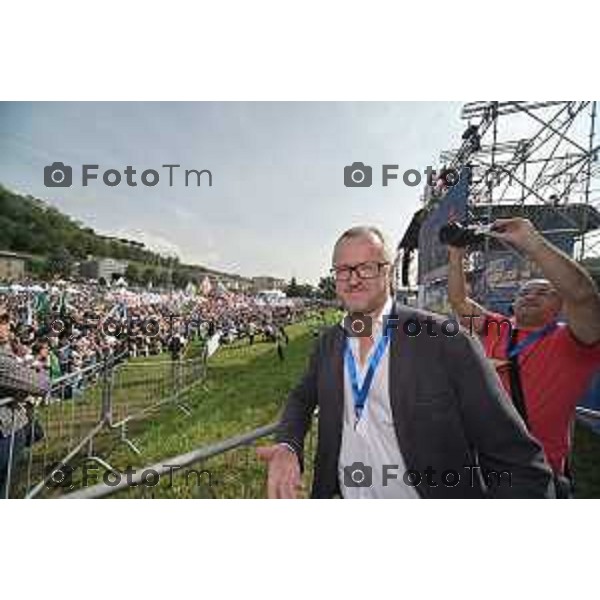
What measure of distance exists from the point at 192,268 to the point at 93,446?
207 cm

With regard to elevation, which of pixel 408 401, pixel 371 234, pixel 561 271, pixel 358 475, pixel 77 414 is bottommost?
pixel 77 414

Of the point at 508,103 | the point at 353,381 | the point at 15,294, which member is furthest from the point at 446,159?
the point at 15,294

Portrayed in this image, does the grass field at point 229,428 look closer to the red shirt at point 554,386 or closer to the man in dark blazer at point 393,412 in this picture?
→ the man in dark blazer at point 393,412

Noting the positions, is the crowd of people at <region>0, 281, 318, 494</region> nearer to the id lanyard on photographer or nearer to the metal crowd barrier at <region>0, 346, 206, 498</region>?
the metal crowd barrier at <region>0, 346, 206, 498</region>

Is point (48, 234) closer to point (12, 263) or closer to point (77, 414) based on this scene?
point (12, 263)

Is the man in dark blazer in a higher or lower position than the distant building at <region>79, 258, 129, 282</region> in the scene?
lower

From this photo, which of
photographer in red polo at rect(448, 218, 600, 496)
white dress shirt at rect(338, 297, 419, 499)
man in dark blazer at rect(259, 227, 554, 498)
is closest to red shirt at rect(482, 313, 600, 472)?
photographer in red polo at rect(448, 218, 600, 496)

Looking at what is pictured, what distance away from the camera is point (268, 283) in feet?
9.03

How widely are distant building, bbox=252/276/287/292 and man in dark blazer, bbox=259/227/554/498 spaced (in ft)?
4.19

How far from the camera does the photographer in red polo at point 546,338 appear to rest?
1.22 meters

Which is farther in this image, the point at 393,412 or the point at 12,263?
the point at 12,263

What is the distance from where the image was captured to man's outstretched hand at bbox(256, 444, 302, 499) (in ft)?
3.94

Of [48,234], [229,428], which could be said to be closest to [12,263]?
[48,234]

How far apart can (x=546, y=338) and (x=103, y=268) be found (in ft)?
9.17
